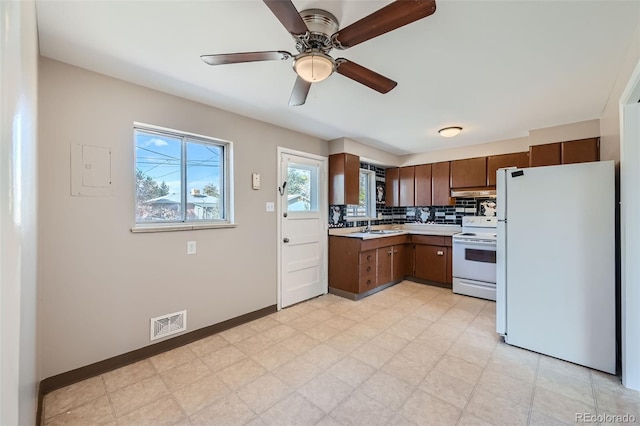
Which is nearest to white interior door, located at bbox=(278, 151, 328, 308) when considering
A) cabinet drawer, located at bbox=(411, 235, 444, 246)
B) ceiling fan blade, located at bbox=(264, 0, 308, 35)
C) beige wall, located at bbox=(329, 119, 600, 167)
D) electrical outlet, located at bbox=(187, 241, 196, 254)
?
beige wall, located at bbox=(329, 119, 600, 167)

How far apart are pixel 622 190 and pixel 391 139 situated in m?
2.53

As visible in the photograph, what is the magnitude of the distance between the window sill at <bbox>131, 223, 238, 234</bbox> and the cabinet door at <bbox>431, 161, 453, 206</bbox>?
3441 millimetres

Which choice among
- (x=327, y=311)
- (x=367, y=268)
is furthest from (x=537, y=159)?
(x=327, y=311)

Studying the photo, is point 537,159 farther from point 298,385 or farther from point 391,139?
point 298,385

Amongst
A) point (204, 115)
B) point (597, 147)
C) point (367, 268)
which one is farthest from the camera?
point (367, 268)

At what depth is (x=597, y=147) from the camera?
119 inches

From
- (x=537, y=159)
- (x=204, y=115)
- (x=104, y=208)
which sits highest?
(x=204, y=115)

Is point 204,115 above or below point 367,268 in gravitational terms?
above

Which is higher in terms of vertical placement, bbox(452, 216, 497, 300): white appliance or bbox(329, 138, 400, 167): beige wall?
bbox(329, 138, 400, 167): beige wall

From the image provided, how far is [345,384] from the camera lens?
76.3 inches

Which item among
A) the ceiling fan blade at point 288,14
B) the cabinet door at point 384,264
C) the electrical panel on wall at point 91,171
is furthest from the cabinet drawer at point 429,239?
the electrical panel on wall at point 91,171

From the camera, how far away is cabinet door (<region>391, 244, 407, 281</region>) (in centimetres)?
432

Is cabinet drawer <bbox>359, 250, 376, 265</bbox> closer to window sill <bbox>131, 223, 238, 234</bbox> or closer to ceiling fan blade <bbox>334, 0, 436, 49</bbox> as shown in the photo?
window sill <bbox>131, 223, 238, 234</bbox>

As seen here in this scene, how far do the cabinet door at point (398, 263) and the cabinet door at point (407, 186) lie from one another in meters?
0.90
